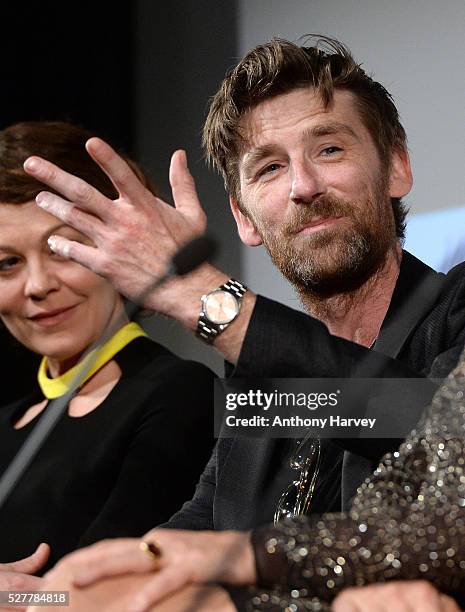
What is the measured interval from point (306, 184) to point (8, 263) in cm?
57

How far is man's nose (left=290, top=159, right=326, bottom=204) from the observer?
1.37 metres

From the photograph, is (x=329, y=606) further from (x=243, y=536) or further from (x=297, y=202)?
(x=297, y=202)

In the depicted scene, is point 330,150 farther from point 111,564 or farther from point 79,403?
point 111,564

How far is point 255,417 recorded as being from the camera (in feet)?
3.99

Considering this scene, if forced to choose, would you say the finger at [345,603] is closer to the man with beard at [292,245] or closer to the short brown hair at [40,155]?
the man with beard at [292,245]

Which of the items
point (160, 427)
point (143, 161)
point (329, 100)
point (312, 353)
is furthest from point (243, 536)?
point (143, 161)

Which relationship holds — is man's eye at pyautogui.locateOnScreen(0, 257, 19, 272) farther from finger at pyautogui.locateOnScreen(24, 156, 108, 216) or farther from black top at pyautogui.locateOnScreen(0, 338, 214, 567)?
finger at pyautogui.locateOnScreen(24, 156, 108, 216)

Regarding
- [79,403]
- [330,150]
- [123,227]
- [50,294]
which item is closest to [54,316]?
[50,294]

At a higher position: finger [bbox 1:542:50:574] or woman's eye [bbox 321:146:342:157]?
woman's eye [bbox 321:146:342:157]

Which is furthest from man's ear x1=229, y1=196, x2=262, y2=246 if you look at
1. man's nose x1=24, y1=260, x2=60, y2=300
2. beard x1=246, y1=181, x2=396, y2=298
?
man's nose x1=24, y1=260, x2=60, y2=300

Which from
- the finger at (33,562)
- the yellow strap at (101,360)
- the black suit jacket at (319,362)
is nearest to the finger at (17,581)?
the finger at (33,562)

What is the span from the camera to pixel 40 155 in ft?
5.38

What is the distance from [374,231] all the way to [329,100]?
21 centimetres

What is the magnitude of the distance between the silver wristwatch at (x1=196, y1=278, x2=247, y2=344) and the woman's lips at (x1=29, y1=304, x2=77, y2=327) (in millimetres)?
693
